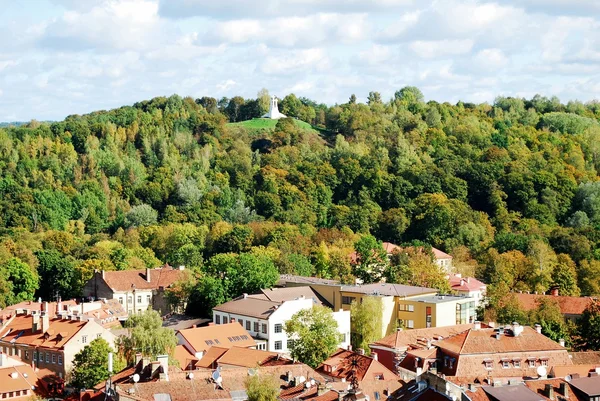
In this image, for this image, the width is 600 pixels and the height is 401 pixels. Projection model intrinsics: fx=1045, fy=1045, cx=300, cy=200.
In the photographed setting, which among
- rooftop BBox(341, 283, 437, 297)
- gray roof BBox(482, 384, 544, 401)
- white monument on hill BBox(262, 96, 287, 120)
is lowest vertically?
gray roof BBox(482, 384, 544, 401)

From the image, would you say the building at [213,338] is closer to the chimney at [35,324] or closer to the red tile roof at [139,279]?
the chimney at [35,324]

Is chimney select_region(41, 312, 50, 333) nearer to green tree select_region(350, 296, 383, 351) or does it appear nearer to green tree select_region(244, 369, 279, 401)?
green tree select_region(350, 296, 383, 351)

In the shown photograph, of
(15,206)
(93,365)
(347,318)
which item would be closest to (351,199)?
(15,206)

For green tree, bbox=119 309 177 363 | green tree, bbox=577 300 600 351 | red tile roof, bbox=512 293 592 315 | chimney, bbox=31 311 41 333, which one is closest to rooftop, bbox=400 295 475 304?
red tile roof, bbox=512 293 592 315

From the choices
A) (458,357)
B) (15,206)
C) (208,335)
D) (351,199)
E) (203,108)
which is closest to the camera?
(458,357)

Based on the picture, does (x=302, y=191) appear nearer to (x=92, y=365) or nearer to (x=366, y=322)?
(x=366, y=322)

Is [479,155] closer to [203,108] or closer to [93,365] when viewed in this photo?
[203,108]

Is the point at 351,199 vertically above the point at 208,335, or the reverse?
the point at 351,199
